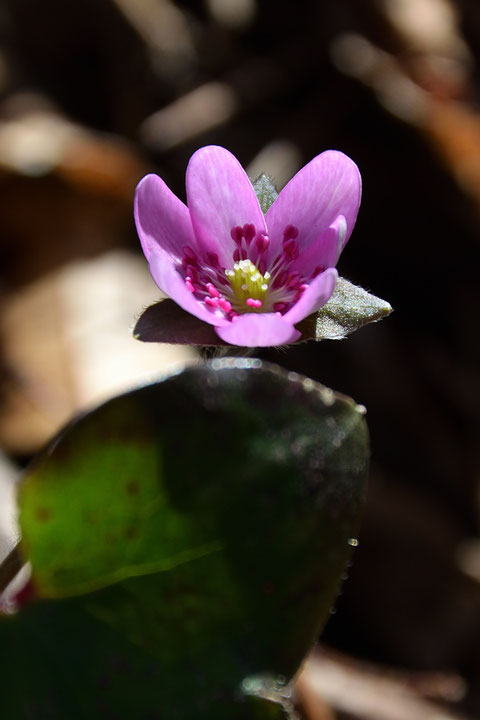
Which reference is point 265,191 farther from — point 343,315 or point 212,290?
point 343,315

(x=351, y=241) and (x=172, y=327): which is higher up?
(x=172, y=327)

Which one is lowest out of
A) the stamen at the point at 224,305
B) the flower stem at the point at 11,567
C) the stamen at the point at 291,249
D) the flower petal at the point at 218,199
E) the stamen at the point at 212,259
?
the flower stem at the point at 11,567

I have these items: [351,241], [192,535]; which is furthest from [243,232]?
[351,241]

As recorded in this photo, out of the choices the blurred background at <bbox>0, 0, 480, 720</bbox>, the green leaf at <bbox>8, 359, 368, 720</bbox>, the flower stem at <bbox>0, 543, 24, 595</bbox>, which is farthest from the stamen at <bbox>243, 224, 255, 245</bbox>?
the blurred background at <bbox>0, 0, 480, 720</bbox>

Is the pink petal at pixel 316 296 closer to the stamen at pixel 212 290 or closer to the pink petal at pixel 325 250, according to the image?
the pink petal at pixel 325 250

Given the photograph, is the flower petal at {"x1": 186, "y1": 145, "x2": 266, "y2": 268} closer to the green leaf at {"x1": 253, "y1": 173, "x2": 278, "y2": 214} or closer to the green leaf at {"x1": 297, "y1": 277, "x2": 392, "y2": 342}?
the green leaf at {"x1": 253, "y1": 173, "x2": 278, "y2": 214}

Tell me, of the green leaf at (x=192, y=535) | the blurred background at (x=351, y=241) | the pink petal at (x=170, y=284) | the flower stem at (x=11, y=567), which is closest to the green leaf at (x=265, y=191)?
the pink petal at (x=170, y=284)
